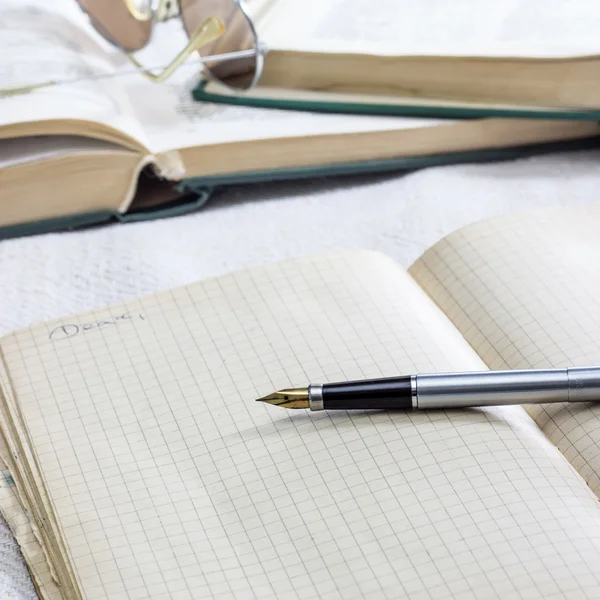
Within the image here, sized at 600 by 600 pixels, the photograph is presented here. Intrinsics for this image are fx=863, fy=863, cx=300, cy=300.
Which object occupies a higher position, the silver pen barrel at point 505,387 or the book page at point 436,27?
the book page at point 436,27

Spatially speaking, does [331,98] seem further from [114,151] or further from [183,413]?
[183,413]

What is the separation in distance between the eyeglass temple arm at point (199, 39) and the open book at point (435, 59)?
0.04m

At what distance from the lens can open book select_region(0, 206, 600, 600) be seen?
43 cm

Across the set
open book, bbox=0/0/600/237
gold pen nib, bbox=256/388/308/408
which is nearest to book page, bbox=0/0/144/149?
open book, bbox=0/0/600/237

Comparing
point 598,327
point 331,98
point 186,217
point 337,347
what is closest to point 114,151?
point 186,217

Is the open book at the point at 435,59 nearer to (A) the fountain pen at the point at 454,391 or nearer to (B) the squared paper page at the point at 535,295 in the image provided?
(B) the squared paper page at the point at 535,295

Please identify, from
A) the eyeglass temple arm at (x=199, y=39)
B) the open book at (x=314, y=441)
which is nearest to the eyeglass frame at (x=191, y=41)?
the eyeglass temple arm at (x=199, y=39)

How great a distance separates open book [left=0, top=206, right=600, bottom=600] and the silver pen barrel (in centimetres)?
1

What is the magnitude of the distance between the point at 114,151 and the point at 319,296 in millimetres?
290

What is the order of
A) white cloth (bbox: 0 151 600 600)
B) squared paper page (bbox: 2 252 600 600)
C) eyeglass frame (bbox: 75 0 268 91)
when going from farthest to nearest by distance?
eyeglass frame (bbox: 75 0 268 91) → white cloth (bbox: 0 151 600 600) → squared paper page (bbox: 2 252 600 600)

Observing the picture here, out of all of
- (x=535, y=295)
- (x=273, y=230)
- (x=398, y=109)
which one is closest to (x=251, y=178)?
(x=273, y=230)

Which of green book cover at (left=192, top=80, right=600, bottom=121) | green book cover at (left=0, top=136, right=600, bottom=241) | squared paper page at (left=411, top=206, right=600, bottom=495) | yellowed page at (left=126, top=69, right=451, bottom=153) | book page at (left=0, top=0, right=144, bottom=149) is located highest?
book page at (left=0, top=0, right=144, bottom=149)

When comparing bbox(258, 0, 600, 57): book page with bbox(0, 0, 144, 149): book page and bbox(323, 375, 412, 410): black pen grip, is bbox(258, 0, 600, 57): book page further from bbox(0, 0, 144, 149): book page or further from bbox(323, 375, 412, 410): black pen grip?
bbox(323, 375, 412, 410): black pen grip

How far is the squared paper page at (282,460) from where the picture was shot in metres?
0.42
